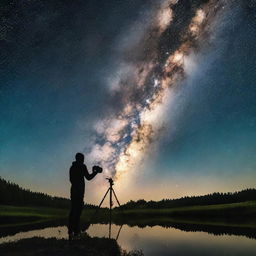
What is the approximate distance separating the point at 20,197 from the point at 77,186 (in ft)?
478

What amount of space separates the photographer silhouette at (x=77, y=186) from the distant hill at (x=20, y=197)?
131 meters

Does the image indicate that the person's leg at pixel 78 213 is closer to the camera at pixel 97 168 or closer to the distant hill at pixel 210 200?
the camera at pixel 97 168

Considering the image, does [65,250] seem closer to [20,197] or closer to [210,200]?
[210,200]

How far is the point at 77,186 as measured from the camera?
1484 cm

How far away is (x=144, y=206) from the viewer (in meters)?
122

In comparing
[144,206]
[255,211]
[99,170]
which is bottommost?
[99,170]

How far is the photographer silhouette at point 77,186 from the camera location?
14656 millimetres

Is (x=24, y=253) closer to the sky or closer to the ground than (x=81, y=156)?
closer to the ground

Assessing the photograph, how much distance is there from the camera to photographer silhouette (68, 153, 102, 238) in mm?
14656

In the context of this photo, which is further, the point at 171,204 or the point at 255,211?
the point at 171,204

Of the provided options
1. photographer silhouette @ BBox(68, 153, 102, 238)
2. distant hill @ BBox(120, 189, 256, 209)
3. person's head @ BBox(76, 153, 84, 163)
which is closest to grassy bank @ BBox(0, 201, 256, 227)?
photographer silhouette @ BBox(68, 153, 102, 238)

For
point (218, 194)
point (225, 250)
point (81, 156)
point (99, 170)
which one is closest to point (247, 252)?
point (225, 250)

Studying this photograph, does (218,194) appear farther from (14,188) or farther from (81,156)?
(81,156)

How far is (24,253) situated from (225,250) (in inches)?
361
